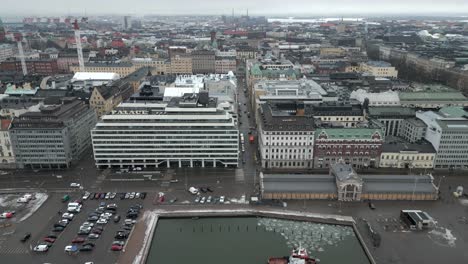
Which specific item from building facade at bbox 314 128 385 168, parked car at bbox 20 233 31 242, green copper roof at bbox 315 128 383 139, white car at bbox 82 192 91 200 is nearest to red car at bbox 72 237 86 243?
parked car at bbox 20 233 31 242

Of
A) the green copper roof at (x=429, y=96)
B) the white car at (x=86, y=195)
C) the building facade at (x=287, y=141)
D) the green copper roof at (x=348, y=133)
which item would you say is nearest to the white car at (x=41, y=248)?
the white car at (x=86, y=195)

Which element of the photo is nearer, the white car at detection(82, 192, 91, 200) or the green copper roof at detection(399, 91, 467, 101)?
the white car at detection(82, 192, 91, 200)

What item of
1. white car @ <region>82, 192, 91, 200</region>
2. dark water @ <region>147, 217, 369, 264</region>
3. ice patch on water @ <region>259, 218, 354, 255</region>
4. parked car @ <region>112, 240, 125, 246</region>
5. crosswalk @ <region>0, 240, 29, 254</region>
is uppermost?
parked car @ <region>112, 240, 125, 246</region>

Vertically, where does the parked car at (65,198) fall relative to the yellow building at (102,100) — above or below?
below

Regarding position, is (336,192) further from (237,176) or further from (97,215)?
(97,215)

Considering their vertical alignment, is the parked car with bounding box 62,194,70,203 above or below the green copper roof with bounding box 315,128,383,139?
below

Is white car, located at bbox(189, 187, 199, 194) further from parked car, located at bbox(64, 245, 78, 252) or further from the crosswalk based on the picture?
the crosswalk

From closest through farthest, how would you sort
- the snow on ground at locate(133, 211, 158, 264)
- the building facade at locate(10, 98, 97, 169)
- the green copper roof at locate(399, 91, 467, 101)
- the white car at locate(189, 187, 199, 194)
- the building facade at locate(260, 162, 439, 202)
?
the snow on ground at locate(133, 211, 158, 264) < the building facade at locate(260, 162, 439, 202) < the white car at locate(189, 187, 199, 194) < the building facade at locate(10, 98, 97, 169) < the green copper roof at locate(399, 91, 467, 101)

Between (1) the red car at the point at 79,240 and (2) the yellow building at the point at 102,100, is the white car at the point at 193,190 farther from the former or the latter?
(2) the yellow building at the point at 102,100
